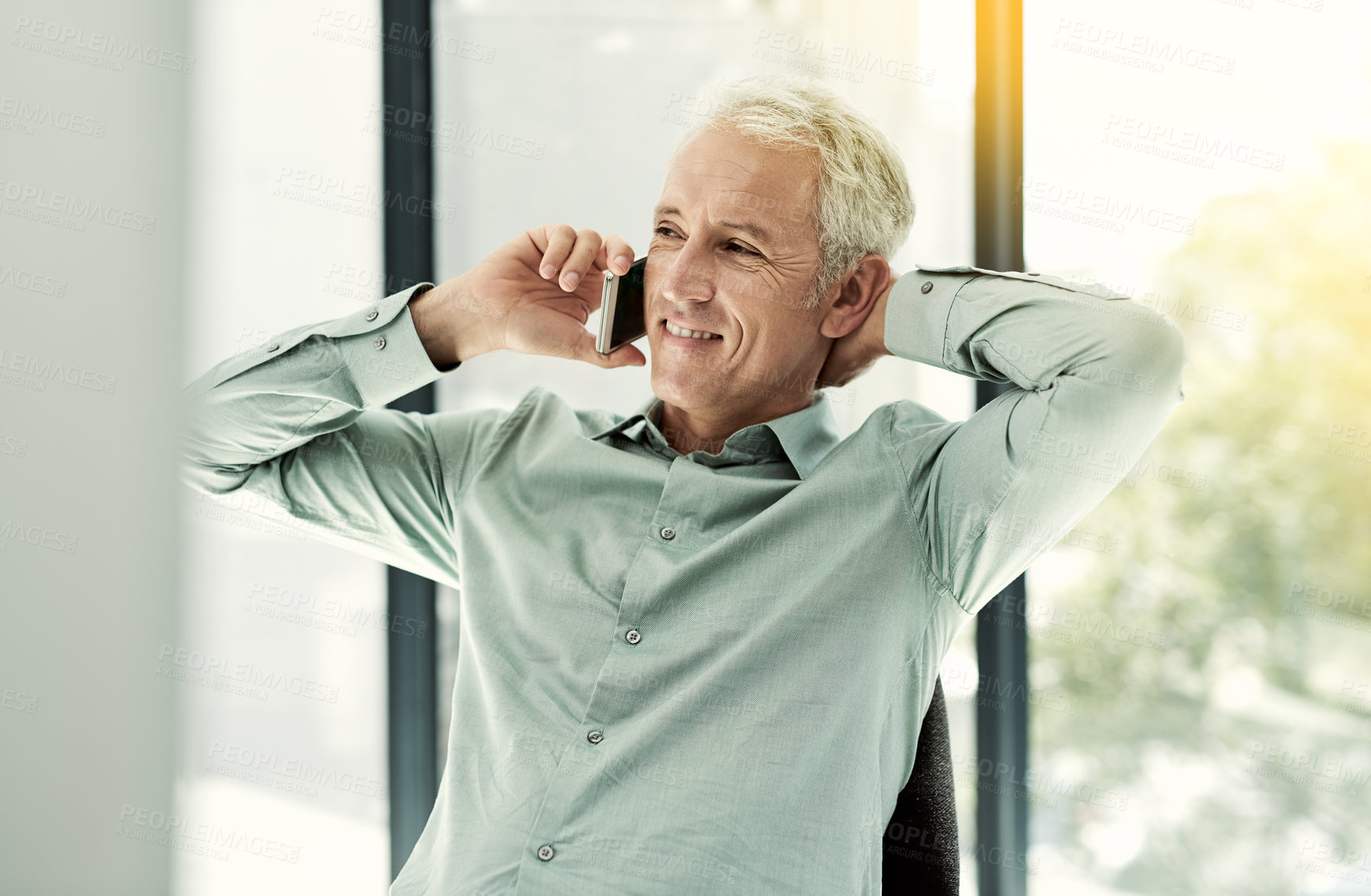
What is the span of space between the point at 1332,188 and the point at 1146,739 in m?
1.10

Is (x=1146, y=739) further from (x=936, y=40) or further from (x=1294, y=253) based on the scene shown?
(x=936, y=40)

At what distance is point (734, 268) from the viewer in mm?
1391

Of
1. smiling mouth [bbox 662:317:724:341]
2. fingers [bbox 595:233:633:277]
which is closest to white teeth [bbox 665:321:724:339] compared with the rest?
smiling mouth [bbox 662:317:724:341]

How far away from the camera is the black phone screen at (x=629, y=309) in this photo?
143cm

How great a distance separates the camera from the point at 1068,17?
1.82 m

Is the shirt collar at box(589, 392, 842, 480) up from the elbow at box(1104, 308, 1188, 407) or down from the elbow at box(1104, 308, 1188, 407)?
down

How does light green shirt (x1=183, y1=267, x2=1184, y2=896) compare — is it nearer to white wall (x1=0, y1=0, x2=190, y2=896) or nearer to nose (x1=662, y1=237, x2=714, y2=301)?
nose (x1=662, y1=237, x2=714, y2=301)

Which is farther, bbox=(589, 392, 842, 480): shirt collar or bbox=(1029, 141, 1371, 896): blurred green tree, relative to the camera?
bbox=(1029, 141, 1371, 896): blurred green tree

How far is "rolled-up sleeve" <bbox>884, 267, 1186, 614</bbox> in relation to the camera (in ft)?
3.73

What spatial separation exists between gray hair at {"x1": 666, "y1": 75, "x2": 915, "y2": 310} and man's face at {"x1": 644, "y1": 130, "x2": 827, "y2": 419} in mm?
20

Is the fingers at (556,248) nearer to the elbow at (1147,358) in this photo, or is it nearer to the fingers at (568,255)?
the fingers at (568,255)

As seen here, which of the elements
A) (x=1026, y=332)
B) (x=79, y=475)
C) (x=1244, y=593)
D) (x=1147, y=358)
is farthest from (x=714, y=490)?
(x=1244, y=593)

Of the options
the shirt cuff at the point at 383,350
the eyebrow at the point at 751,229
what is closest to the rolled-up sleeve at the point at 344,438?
the shirt cuff at the point at 383,350

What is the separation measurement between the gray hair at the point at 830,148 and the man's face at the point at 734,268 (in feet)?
0.07
